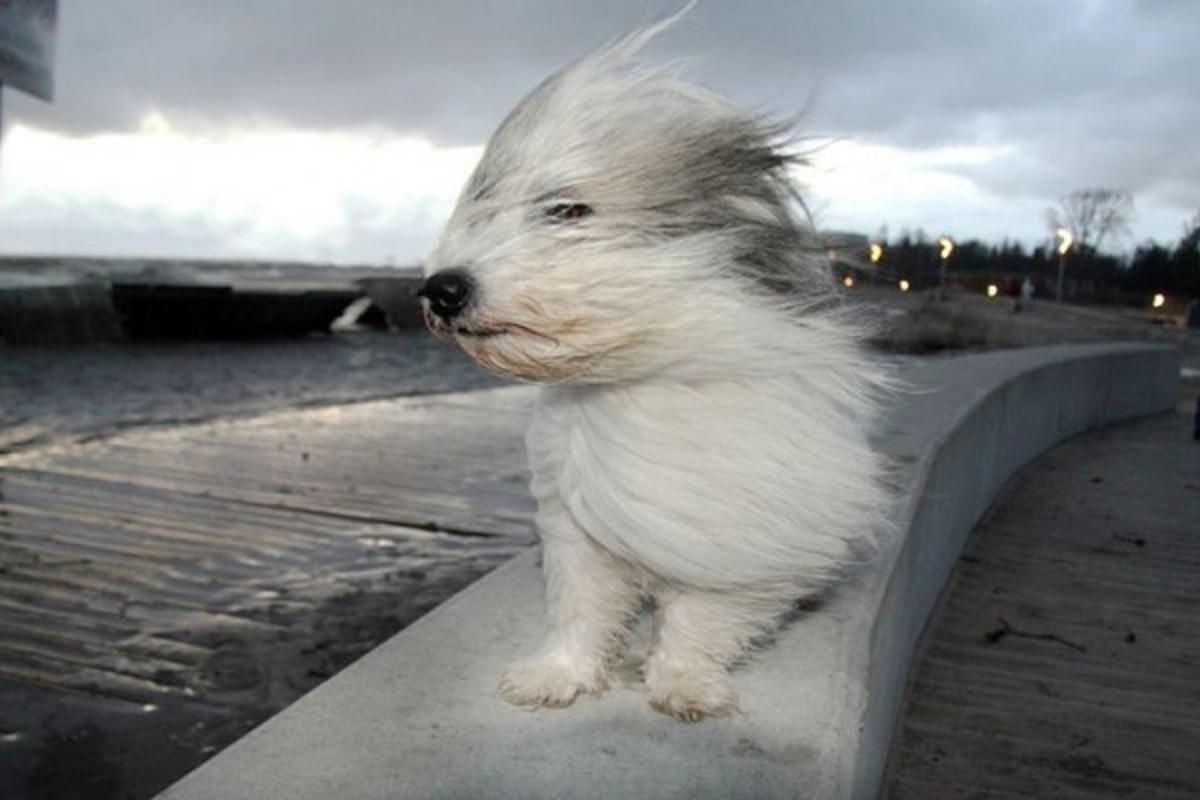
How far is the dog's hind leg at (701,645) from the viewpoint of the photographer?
102 inches

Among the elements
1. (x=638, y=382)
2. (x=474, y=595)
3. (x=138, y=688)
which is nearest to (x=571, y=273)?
(x=638, y=382)

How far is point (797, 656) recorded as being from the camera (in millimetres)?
2902

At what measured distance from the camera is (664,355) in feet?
7.55

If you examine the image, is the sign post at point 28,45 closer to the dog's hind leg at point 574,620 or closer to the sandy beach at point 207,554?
the sandy beach at point 207,554

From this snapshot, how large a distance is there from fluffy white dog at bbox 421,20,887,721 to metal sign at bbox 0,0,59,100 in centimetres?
666

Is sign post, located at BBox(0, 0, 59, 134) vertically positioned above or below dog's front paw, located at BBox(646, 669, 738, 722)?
above

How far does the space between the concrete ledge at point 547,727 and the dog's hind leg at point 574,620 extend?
0.05 metres

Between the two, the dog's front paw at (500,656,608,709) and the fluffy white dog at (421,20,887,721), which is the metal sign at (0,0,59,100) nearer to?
the fluffy white dog at (421,20,887,721)

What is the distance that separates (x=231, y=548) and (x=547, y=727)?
3.43 metres

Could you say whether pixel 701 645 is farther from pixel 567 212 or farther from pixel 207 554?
pixel 207 554

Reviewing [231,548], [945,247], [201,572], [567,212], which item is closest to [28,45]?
[231,548]

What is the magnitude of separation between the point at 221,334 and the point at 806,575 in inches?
849

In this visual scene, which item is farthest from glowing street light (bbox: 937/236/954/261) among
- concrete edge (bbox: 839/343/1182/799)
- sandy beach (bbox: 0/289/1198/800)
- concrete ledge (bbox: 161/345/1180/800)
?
concrete ledge (bbox: 161/345/1180/800)

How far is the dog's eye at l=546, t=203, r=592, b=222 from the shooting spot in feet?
7.50
